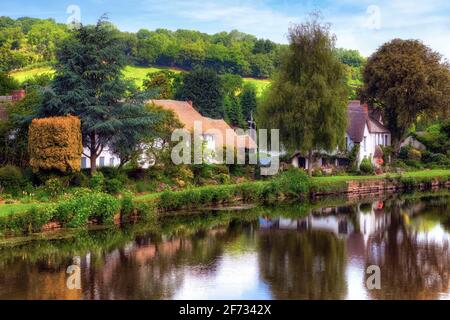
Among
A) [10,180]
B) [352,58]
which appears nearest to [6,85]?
[10,180]

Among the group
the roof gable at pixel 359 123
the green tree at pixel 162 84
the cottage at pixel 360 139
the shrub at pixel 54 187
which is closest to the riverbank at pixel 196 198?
the shrub at pixel 54 187

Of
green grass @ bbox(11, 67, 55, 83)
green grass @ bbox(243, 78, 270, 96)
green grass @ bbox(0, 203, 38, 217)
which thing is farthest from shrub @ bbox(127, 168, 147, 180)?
green grass @ bbox(243, 78, 270, 96)

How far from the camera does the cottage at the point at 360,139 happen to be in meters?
64.4

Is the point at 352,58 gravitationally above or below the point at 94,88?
above

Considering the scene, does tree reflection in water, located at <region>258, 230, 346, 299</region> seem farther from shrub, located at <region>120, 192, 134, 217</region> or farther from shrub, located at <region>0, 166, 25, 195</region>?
shrub, located at <region>0, 166, 25, 195</region>

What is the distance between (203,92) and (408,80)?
30614 millimetres

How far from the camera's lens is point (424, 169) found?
67.4 metres

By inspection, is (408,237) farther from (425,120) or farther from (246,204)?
(425,120)

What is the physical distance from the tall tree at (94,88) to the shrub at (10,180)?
5.08 meters

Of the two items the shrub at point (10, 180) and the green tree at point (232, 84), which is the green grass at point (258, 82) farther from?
the shrub at point (10, 180)

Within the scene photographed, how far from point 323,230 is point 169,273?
13.6 metres

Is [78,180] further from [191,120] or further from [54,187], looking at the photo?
[191,120]

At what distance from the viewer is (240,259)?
2780 centimetres

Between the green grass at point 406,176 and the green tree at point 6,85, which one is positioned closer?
the green grass at point 406,176
